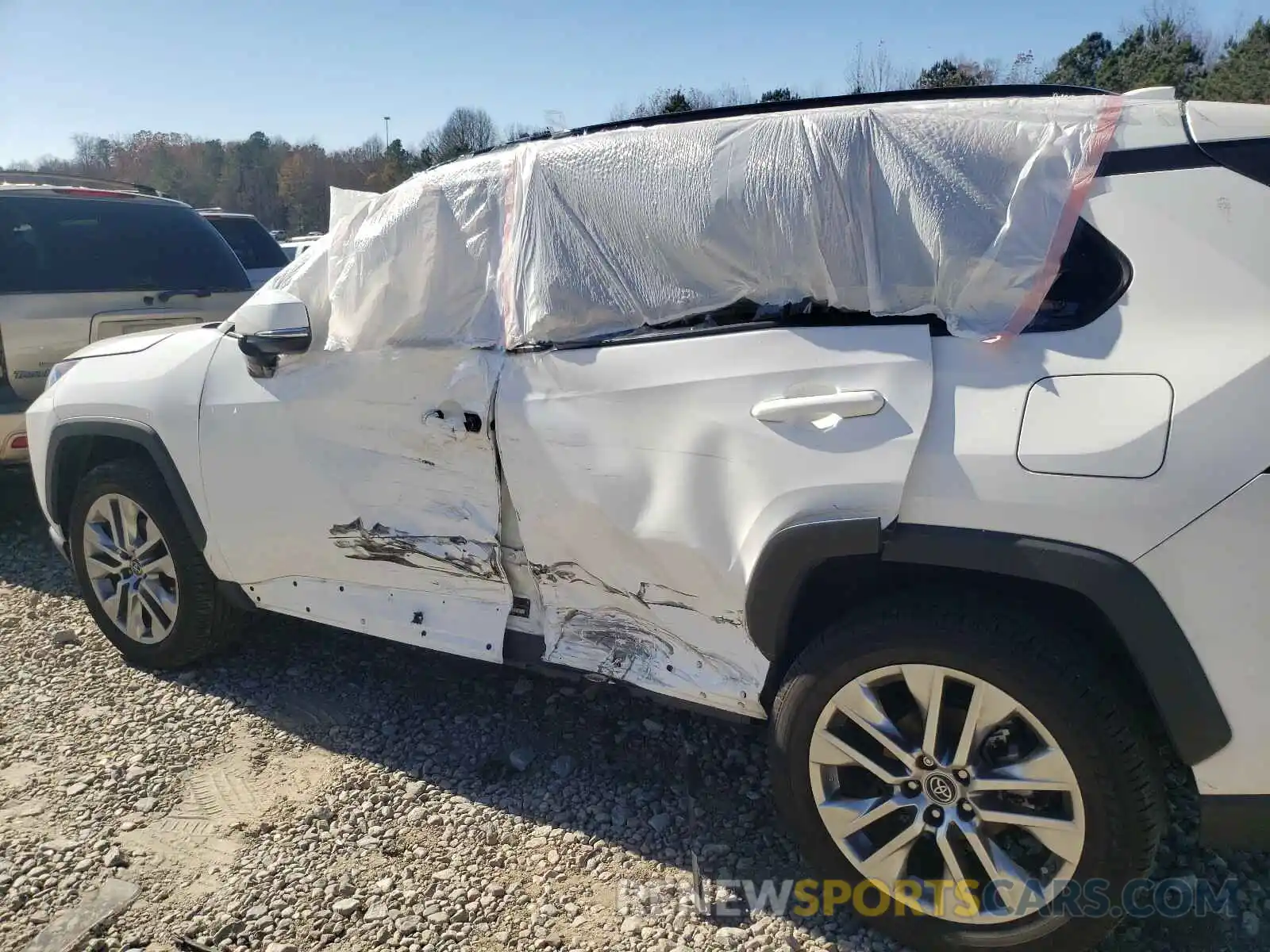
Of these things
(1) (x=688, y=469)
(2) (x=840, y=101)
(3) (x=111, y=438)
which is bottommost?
(3) (x=111, y=438)

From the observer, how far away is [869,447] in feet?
6.91

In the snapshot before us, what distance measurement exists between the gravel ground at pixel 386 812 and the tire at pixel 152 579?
0.48 feet

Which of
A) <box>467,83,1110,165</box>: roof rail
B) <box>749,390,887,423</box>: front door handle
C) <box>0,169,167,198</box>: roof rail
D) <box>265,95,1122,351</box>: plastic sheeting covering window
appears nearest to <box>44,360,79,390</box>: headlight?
<box>265,95,1122,351</box>: plastic sheeting covering window

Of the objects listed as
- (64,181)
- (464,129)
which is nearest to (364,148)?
(464,129)

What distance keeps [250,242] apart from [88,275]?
17.5ft

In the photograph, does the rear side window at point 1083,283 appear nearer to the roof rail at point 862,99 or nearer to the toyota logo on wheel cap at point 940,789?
the roof rail at point 862,99

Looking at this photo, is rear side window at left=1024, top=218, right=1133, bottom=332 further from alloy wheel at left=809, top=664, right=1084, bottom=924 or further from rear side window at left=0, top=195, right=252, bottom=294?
rear side window at left=0, top=195, right=252, bottom=294

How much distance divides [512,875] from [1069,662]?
5.25ft

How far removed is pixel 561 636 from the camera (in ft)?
9.15

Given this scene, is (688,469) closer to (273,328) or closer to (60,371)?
(273,328)

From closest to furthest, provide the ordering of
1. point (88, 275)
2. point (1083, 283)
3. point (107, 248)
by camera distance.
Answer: point (1083, 283) < point (88, 275) < point (107, 248)

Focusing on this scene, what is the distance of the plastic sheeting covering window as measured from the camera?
6.96ft

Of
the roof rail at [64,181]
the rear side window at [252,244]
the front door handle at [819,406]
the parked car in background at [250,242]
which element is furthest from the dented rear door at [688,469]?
the rear side window at [252,244]

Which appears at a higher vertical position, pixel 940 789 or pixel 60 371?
pixel 60 371
